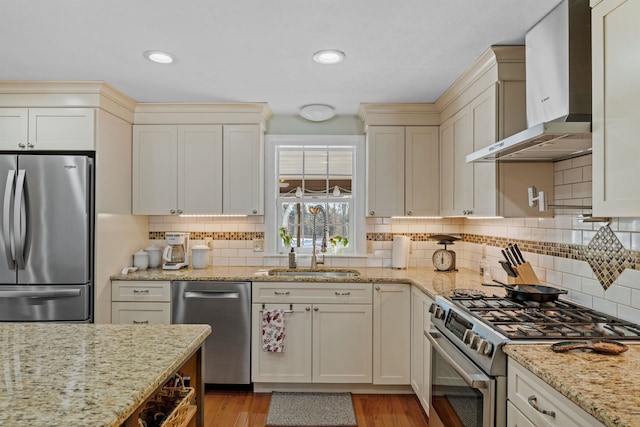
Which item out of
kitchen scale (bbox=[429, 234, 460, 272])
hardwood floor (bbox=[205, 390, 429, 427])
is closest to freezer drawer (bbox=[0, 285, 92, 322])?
hardwood floor (bbox=[205, 390, 429, 427])

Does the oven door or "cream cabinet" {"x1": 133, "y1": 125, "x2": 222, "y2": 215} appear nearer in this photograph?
the oven door

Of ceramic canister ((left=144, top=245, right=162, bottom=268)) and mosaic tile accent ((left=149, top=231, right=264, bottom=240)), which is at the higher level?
mosaic tile accent ((left=149, top=231, right=264, bottom=240))

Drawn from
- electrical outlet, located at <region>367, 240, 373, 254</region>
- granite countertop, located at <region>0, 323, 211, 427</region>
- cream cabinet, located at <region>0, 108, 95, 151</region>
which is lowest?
granite countertop, located at <region>0, 323, 211, 427</region>

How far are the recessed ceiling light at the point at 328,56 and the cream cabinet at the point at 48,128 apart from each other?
5.80 feet

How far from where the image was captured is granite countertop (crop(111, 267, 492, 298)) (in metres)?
2.86

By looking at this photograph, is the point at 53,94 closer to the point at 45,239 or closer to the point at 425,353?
the point at 45,239

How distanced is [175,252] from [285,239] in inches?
39.0

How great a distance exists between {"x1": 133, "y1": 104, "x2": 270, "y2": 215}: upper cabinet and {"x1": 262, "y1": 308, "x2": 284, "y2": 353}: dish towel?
905mm

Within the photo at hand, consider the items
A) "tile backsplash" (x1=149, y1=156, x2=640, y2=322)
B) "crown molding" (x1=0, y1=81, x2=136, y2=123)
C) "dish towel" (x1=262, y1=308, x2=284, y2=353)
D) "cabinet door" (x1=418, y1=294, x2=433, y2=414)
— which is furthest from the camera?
"dish towel" (x1=262, y1=308, x2=284, y2=353)

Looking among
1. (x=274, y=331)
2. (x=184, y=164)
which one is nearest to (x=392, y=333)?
(x=274, y=331)

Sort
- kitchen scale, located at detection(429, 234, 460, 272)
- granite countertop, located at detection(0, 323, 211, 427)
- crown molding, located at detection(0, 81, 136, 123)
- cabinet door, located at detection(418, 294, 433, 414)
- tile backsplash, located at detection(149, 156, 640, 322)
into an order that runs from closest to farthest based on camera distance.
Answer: granite countertop, located at detection(0, 323, 211, 427) → tile backsplash, located at detection(149, 156, 640, 322) → cabinet door, located at detection(418, 294, 433, 414) → crown molding, located at detection(0, 81, 136, 123) → kitchen scale, located at detection(429, 234, 460, 272)

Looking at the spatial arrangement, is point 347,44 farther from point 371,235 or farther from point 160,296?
point 160,296

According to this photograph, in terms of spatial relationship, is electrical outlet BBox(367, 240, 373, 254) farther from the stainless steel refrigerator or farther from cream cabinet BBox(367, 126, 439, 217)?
the stainless steel refrigerator

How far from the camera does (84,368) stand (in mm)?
1232
